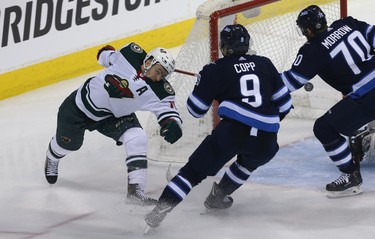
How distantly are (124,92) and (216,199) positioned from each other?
0.68 metres

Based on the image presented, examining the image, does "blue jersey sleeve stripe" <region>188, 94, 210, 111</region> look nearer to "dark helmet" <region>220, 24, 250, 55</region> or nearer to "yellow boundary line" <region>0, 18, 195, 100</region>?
"dark helmet" <region>220, 24, 250, 55</region>

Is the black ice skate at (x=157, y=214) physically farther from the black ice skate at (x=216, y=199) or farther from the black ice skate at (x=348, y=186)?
the black ice skate at (x=348, y=186)

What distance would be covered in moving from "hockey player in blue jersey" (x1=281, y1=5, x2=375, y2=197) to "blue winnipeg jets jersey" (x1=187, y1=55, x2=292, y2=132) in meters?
0.35

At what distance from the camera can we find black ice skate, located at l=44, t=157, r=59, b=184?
18.5 feet

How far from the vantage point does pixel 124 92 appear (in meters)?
5.14

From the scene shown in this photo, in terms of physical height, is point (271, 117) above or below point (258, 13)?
above

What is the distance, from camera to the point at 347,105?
5.11 m

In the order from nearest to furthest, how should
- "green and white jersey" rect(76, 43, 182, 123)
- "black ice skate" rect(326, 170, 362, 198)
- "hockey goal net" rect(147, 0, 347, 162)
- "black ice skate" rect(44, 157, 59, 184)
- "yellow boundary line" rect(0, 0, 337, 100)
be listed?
"green and white jersey" rect(76, 43, 182, 123), "black ice skate" rect(326, 170, 362, 198), "black ice skate" rect(44, 157, 59, 184), "hockey goal net" rect(147, 0, 347, 162), "yellow boundary line" rect(0, 0, 337, 100)

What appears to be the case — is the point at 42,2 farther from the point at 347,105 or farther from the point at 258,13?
the point at 347,105

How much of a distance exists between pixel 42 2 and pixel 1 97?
28.2 inches

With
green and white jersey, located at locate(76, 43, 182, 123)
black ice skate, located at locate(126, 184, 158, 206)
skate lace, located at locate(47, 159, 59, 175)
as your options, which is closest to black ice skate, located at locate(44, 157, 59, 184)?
skate lace, located at locate(47, 159, 59, 175)

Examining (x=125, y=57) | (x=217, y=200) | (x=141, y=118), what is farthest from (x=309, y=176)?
(x=141, y=118)

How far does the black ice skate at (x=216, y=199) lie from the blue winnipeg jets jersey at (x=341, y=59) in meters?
0.60

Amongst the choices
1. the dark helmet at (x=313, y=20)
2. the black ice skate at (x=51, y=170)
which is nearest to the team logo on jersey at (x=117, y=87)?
the black ice skate at (x=51, y=170)
